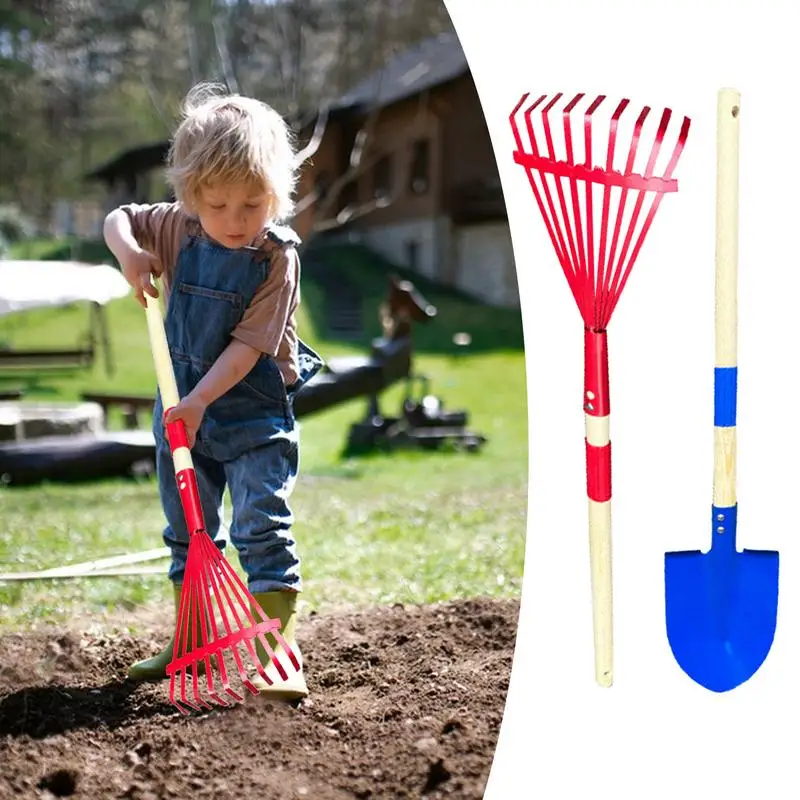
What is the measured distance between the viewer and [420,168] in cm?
1616

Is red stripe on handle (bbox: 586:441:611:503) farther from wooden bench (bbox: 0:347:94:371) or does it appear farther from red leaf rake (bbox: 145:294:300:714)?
wooden bench (bbox: 0:347:94:371)

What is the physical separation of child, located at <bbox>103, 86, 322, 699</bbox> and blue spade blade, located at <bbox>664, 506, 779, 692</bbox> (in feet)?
2.15

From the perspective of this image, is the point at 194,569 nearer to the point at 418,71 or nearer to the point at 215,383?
the point at 215,383

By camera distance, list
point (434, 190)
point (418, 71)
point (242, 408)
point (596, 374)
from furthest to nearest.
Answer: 1. point (434, 190)
2. point (418, 71)
3. point (242, 408)
4. point (596, 374)

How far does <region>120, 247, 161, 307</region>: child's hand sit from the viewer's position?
79.3 inches

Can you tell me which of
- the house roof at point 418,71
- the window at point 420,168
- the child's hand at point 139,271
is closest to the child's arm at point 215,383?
the child's hand at point 139,271

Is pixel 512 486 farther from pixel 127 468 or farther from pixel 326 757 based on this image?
pixel 326 757

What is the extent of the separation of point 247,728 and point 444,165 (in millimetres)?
14497

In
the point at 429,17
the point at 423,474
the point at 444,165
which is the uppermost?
the point at 429,17

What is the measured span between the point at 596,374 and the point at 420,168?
48.9ft

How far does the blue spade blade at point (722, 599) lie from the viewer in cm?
169

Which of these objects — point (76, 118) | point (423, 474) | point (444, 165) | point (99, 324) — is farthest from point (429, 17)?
point (423, 474)

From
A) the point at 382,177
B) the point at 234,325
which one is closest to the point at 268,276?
the point at 234,325

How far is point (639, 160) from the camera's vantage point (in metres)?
1.59
